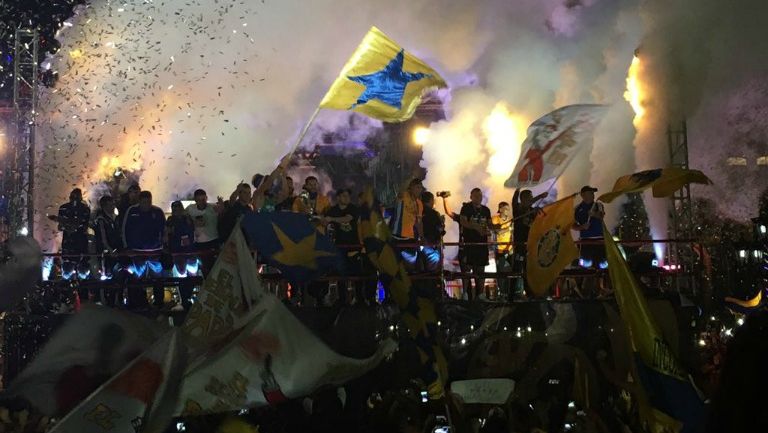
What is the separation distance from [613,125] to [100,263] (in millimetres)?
13630

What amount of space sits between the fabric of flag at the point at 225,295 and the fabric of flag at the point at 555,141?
3.27m

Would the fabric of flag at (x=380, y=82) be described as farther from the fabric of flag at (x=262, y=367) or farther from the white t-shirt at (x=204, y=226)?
the white t-shirt at (x=204, y=226)

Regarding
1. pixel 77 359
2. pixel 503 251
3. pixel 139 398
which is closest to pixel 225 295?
pixel 77 359

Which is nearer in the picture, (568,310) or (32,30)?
(568,310)

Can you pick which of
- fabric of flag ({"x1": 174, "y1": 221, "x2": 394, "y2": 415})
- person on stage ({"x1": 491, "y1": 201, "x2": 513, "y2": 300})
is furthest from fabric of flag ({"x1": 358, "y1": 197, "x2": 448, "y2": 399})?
person on stage ({"x1": 491, "y1": 201, "x2": 513, "y2": 300})

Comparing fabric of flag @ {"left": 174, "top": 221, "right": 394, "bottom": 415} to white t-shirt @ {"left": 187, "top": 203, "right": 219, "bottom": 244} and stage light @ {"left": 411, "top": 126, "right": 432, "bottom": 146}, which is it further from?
stage light @ {"left": 411, "top": 126, "right": 432, "bottom": 146}

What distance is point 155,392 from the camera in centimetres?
644

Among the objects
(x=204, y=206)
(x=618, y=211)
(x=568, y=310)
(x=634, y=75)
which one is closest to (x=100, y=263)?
(x=204, y=206)

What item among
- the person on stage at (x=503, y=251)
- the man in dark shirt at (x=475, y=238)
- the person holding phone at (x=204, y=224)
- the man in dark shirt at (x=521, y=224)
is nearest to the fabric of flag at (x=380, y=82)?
the man in dark shirt at (x=475, y=238)

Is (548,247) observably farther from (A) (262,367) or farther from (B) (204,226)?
(B) (204,226)

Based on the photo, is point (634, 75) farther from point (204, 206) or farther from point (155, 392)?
point (155, 392)

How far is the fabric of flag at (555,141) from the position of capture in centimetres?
1005

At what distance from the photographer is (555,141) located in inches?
397

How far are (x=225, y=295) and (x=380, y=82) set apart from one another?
110 inches
